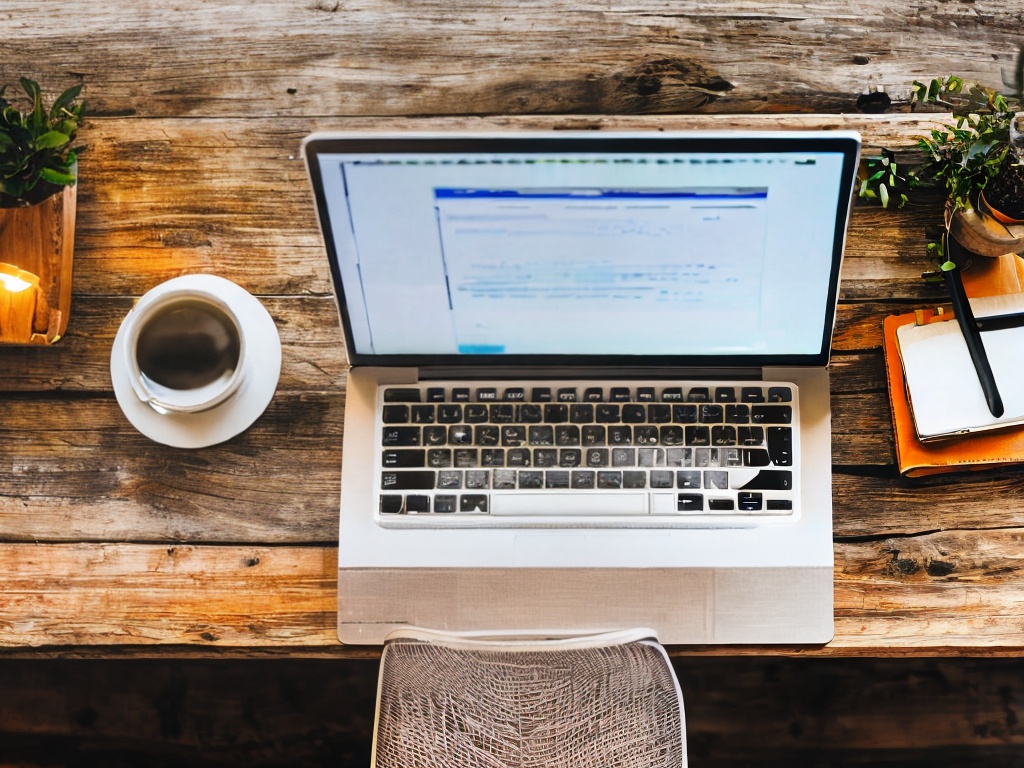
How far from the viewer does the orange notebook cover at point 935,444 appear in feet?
2.90

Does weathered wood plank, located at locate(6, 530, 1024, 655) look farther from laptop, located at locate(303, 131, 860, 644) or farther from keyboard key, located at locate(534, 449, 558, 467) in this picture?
keyboard key, located at locate(534, 449, 558, 467)

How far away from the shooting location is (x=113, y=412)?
3.05 feet

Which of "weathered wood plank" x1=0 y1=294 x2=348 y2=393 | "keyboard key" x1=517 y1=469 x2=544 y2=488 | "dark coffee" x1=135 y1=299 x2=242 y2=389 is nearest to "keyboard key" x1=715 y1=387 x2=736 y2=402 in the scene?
"keyboard key" x1=517 y1=469 x2=544 y2=488

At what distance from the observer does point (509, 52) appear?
3.29 feet

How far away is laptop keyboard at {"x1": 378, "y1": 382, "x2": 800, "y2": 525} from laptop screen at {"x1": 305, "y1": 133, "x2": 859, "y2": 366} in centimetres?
4

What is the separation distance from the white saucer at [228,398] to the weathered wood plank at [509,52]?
248 mm

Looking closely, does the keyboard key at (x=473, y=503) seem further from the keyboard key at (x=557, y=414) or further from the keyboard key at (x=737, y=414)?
the keyboard key at (x=737, y=414)

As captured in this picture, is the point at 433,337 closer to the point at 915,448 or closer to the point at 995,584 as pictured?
the point at 915,448

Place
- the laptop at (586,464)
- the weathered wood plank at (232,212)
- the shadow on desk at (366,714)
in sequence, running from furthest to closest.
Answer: the shadow on desk at (366,714) < the weathered wood plank at (232,212) < the laptop at (586,464)

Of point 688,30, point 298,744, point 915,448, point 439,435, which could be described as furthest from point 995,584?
point 298,744

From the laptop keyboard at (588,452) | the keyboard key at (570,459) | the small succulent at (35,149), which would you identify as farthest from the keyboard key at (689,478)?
the small succulent at (35,149)

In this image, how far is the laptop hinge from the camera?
0.88 m

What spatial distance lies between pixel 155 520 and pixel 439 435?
34 centimetres

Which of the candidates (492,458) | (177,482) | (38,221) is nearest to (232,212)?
(38,221)
